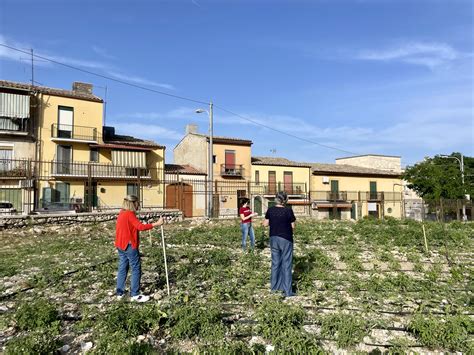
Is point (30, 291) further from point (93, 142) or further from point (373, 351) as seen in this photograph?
point (93, 142)

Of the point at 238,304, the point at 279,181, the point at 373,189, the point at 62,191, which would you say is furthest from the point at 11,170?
the point at 373,189

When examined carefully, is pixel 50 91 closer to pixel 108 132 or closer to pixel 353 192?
pixel 108 132

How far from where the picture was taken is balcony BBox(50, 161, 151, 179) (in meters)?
27.2

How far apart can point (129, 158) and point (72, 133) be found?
485 cm

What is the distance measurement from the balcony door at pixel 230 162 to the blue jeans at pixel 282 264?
30.1 m

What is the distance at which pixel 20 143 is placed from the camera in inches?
1046

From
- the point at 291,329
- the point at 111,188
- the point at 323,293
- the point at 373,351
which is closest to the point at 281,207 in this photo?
the point at 323,293

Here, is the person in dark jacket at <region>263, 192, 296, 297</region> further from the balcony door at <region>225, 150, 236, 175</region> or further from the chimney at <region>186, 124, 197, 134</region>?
the chimney at <region>186, 124, 197, 134</region>

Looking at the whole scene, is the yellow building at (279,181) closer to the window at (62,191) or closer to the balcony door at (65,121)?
the window at (62,191)

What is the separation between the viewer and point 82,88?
1223 inches

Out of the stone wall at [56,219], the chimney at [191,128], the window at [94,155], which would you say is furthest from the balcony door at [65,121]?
the stone wall at [56,219]

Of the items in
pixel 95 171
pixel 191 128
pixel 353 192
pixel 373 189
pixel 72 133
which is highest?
pixel 191 128

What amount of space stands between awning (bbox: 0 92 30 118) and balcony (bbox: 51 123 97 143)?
227 cm

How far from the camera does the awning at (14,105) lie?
2572cm
